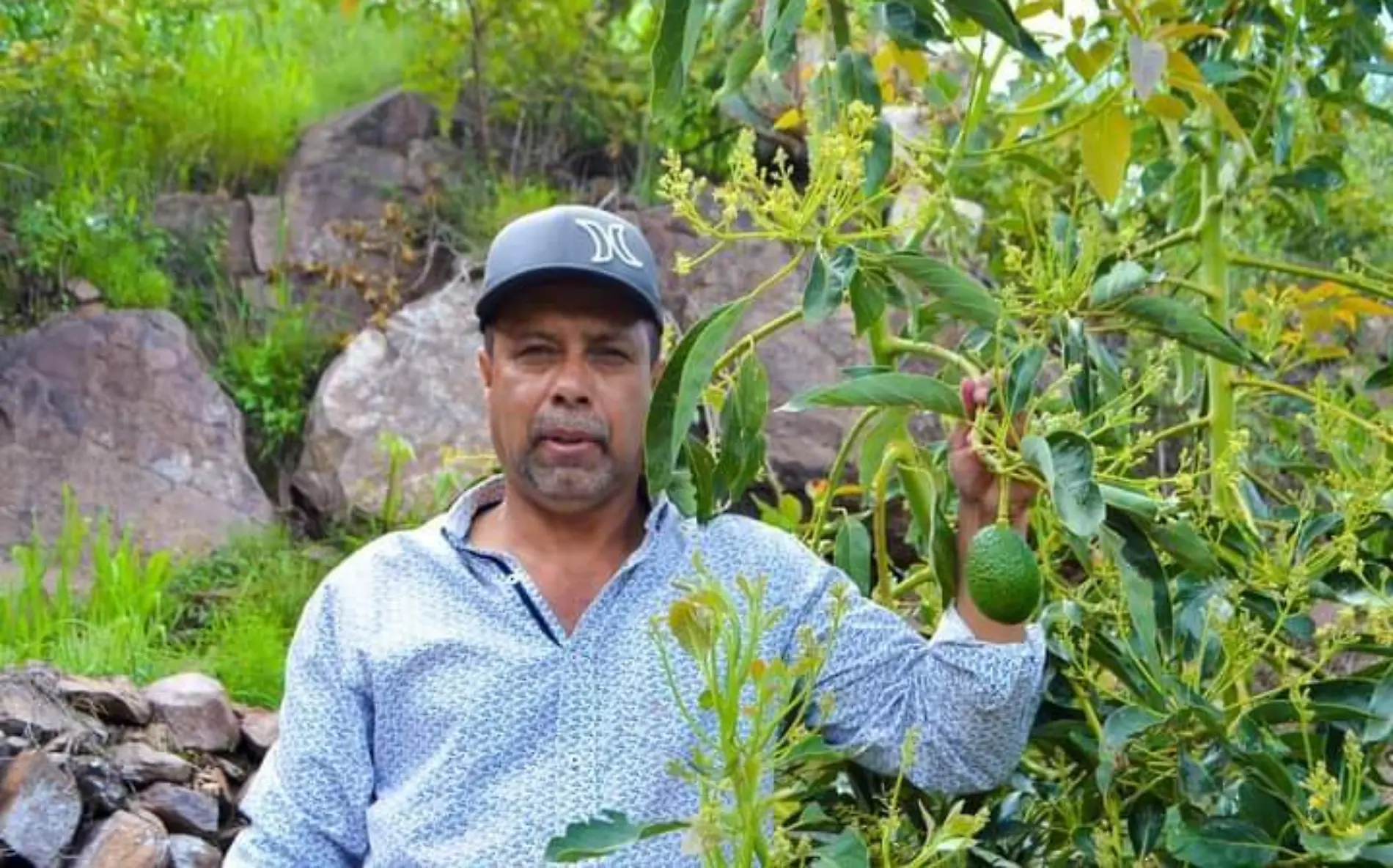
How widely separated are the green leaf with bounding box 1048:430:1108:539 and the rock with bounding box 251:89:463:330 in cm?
429

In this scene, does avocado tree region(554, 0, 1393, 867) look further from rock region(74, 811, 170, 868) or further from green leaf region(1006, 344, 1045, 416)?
rock region(74, 811, 170, 868)

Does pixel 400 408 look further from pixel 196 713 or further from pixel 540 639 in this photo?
pixel 540 639

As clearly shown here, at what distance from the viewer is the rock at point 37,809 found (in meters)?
3.79

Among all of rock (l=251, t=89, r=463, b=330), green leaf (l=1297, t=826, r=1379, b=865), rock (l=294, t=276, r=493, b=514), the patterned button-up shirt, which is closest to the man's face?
the patterned button-up shirt

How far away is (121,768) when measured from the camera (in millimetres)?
4027

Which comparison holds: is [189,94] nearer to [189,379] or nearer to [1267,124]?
[189,379]

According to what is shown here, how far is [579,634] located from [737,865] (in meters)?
0.77

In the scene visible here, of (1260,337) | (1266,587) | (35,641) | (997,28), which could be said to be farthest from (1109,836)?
(35,641)

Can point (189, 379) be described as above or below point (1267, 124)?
below

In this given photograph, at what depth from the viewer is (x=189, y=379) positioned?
5.52m

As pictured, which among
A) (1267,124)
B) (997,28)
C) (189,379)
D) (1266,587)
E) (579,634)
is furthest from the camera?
(189,379)

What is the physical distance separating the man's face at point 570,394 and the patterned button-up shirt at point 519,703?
4.1 inches

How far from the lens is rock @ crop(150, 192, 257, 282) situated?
5949mm

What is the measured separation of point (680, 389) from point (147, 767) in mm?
2466
